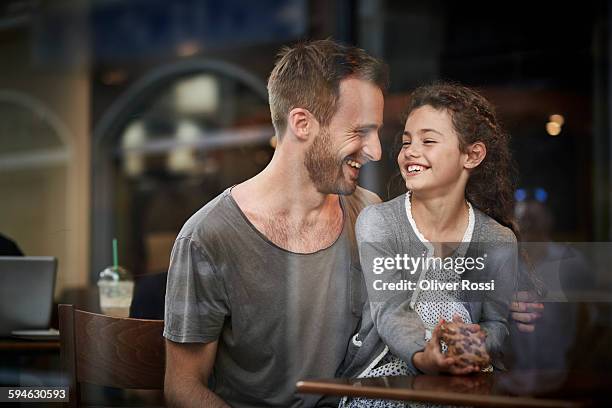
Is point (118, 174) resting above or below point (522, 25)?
below

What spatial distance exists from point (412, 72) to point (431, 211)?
2.19ft

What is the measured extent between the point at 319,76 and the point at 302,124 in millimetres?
141

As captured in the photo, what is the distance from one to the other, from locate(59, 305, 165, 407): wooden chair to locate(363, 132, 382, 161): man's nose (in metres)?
0.76

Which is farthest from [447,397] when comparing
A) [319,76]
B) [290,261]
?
[319,76]

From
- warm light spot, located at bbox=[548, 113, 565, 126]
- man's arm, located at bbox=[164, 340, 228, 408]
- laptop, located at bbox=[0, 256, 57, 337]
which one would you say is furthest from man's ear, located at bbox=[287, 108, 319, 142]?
warm light spot, located at bbox=[548, 113, 565, 126]

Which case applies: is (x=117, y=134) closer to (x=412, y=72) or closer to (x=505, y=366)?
(x=412, y=72)

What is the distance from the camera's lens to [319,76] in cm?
239

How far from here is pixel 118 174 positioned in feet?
13.4

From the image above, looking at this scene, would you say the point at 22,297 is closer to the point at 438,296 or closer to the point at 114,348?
the point at 114,348

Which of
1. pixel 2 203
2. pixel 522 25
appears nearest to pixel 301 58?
pixel 2 203

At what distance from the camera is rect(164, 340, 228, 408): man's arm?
2400mm

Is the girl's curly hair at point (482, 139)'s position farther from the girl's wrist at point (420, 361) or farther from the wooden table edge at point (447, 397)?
the wooden table edge at point (447, 397)

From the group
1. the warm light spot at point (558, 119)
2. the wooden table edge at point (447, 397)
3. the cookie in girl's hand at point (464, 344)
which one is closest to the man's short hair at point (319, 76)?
the cookie in girl's hand at point (464, 344)

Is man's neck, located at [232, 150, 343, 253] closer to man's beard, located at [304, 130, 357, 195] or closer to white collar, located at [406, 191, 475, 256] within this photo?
man's beard, located at [304, 130, 357, 195]
